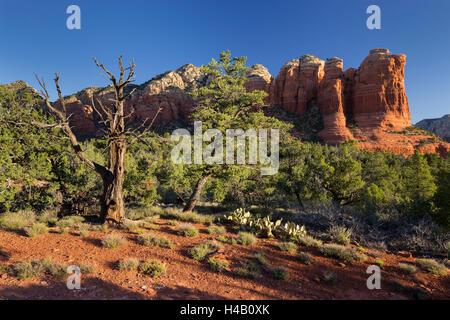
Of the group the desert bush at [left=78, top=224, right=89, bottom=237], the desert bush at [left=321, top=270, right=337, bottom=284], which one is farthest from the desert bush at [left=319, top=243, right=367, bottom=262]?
the desert bush at [left=78, top=224, right=89, bottom=237]

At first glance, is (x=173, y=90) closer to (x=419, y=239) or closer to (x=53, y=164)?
(x=53, y=164)

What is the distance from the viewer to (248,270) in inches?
215

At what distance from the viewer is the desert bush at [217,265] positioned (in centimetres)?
538

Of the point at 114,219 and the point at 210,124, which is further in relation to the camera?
the point at 210,124

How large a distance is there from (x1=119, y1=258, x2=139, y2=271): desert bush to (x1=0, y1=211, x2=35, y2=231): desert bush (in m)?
5.48

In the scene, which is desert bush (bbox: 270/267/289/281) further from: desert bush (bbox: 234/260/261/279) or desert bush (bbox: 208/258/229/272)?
desert bush (bbox: 208/258/229/272)

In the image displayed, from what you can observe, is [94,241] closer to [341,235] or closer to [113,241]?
[113,241]

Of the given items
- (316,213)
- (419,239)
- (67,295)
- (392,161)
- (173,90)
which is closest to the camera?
(67,295)

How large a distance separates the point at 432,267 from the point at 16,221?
48.7 feet

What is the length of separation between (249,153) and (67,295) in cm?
811

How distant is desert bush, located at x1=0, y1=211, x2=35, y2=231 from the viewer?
705 centimetres

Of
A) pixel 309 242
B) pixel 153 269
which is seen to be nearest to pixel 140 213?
pixel 153 269
